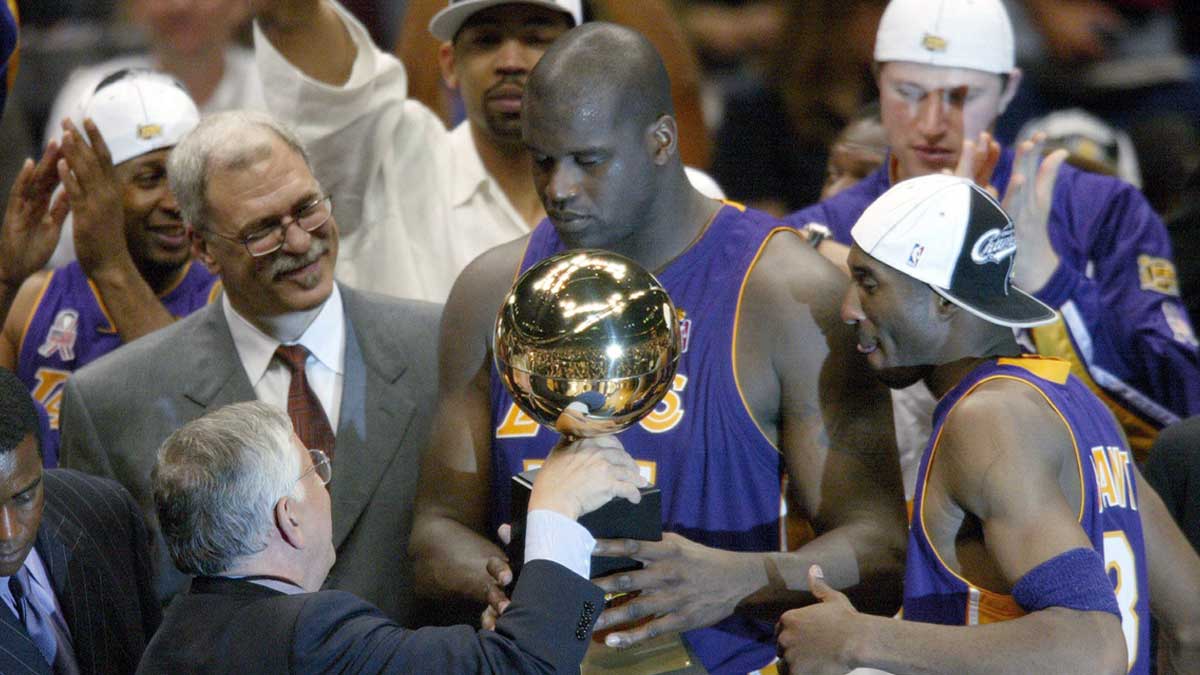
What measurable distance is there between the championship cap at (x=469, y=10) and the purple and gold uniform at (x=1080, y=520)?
6.56 ft

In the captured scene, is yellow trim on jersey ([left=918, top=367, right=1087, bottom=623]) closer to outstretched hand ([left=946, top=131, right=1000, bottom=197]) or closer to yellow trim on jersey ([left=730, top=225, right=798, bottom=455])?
yellow trim on jersey ([left=730, top=225, right=798, bottom=455])

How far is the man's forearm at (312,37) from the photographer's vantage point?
15.9 feet

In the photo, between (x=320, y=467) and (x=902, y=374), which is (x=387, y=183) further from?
(x=902, y=374)

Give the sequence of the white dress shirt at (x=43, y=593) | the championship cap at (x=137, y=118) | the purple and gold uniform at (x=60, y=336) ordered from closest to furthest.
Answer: the white dress shirt at (x=43, y=593) < the purple and gold uniform at (x=60, y=336) < the championship cap at (x=137, y=118)

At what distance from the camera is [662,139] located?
3412 mm

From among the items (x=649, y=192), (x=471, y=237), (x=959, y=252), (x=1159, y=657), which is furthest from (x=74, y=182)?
(x=1159, y=657)

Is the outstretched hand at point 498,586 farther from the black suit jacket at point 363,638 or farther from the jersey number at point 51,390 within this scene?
the jersey number at point 51,390

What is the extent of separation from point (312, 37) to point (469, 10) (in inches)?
20.5

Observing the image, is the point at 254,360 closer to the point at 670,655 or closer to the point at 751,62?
the point at 670,655

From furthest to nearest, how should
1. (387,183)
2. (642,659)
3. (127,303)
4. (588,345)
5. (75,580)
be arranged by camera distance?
(387,183) < (127,303) < (75,580) < (642,659) < (588,345)

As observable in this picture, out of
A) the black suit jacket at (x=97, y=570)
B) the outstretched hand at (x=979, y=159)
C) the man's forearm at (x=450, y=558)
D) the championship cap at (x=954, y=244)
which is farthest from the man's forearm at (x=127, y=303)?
the outstretched hand at (x=979, y=159)

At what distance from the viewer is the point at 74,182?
4449 mm

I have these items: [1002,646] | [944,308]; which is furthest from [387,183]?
[1002,646]

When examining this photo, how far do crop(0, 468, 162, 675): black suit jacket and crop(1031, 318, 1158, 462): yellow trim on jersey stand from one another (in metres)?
2.43
